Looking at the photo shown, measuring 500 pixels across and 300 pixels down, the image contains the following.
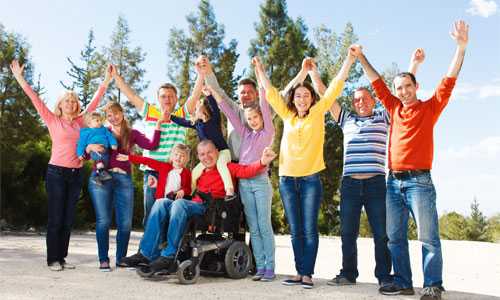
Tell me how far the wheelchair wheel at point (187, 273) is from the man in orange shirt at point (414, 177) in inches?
68.3

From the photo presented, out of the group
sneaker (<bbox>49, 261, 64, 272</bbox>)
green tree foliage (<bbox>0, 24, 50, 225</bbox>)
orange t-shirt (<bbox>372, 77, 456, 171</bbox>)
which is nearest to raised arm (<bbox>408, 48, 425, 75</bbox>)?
orange t-shirt (<bbox>372, 77, 456, 171</bbox>)

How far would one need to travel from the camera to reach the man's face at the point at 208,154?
5297mm

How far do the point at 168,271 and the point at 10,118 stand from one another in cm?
1186

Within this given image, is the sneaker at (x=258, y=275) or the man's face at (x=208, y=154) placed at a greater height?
the man's face at (x=208, y=154)

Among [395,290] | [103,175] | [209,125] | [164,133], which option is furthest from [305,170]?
[103,175]

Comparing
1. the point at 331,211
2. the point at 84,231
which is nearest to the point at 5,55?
the point at 84,231

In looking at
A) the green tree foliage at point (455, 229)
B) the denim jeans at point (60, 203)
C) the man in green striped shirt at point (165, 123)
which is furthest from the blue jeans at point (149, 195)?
the green tree foliage at point (455, 229)

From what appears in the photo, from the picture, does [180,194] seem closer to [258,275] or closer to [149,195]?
[149,195]

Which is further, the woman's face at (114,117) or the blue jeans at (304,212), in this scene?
the woman's face at (114,117)

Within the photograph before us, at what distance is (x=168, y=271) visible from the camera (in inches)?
193

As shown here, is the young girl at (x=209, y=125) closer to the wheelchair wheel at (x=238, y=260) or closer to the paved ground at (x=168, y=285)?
the wheelchair wheel at (x=238, y=260)

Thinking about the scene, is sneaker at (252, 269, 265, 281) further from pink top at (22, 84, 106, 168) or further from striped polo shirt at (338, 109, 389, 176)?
pink top at (22, 84, 106, 168)

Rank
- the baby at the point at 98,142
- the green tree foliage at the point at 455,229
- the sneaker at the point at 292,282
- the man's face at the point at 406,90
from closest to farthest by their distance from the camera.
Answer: the man's face at the point at 406,90, the sneaker at the point at 292,282, the baby at the point at 98,142, the green tree foliage at the point at 455,229

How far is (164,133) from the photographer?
5.74m
